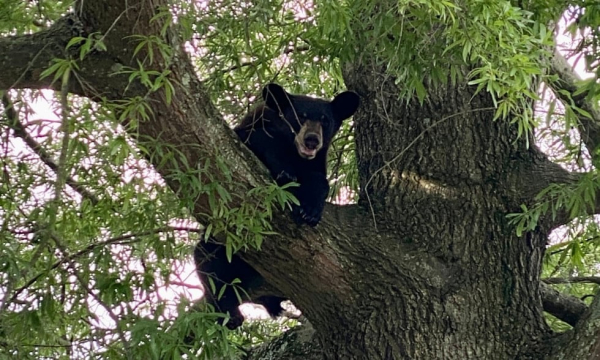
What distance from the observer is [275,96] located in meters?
4.89

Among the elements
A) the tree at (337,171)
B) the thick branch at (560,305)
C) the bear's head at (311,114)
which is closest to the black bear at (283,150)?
the bear's head at (311,114)

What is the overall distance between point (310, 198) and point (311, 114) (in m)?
1.21

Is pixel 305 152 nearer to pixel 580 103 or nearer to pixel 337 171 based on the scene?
pixel 337 171

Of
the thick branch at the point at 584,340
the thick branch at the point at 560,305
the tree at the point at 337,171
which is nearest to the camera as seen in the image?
the tree at the point at 337,171

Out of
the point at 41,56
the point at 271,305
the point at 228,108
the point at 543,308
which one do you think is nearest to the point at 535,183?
the point at 543,308

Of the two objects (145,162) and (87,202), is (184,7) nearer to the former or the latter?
(145,162)

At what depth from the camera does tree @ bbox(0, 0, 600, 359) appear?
310cm

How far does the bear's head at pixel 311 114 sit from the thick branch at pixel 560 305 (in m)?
1.58

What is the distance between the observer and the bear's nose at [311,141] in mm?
5000

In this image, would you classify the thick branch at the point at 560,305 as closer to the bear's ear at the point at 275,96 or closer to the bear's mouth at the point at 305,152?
the bear's mouth at the point at 305,152

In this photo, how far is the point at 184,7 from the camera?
3314 mm

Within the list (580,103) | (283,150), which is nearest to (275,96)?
(283,150)

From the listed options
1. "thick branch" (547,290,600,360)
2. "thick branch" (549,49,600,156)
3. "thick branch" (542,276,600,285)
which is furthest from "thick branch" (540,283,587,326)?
"thick branch" (549,49,600,156)

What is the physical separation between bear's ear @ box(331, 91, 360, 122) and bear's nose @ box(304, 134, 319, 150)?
0.28 metres
